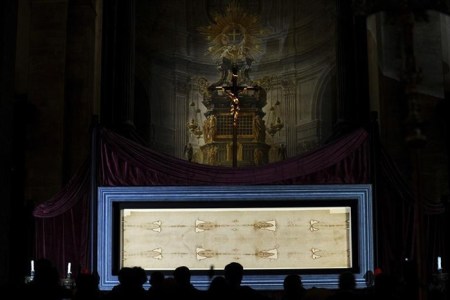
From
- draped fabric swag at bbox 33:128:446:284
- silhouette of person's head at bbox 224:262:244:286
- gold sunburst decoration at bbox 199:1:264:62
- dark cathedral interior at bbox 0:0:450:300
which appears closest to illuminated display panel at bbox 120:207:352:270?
dark cathedral interior at bbox 0:0:450:300

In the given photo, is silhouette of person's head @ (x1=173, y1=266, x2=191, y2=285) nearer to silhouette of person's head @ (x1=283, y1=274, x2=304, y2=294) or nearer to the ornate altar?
silhouette of person's head @ (x1=283, y1=274, x2=304, y2=294)

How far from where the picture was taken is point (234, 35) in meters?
22.0

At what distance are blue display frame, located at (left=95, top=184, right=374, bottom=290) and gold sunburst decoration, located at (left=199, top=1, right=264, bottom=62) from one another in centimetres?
1207

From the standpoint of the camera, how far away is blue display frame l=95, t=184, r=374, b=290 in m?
10.1

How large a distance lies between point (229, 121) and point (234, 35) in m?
2.87

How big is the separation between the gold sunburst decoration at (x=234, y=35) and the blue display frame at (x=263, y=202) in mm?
12074

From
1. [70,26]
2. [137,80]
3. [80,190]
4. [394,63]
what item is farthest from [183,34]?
[394,63]

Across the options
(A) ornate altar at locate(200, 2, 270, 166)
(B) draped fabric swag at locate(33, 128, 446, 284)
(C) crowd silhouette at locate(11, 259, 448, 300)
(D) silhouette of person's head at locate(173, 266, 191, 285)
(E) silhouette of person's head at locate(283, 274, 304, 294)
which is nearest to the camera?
(C) crowd silhouette at locate(11, 259, 448, 300)

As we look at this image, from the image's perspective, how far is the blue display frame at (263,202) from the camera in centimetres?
1015

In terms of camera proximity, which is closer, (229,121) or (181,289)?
(181,289)

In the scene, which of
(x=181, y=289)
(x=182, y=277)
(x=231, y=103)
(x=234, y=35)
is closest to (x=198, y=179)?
(x=182, y=277)

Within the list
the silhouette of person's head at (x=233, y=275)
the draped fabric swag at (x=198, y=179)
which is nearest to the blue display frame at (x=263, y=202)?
the draped fabric swag at (x=198, y=179)

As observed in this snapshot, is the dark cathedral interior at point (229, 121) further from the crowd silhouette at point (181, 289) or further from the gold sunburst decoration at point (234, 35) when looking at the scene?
Answer: the crowd silhouette at point (181, 289)

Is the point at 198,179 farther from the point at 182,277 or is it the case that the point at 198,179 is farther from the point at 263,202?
the point at 182,277
